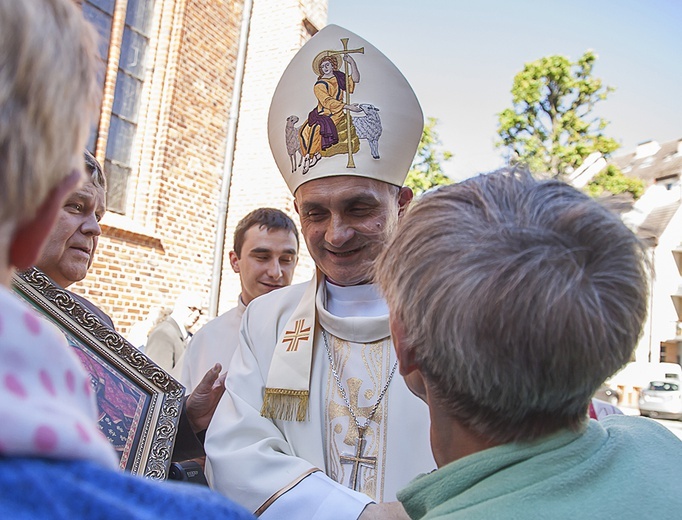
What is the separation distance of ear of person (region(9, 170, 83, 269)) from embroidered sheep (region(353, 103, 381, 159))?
2.13 metres

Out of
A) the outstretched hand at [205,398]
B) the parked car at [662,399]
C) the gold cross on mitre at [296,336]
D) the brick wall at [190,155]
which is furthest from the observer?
the parked car at [662,399]

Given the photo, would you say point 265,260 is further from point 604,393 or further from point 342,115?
point 604,393

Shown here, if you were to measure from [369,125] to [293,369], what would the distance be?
3.79 feet

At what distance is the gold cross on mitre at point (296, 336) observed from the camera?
223cm

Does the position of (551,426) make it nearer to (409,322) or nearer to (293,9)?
(409,322)

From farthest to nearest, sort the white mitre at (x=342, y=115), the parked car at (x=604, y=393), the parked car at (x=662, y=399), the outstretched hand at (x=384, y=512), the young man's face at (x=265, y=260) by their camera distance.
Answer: the parked car at (x=662, y=399) < the young man's face at (x=265, y=260) < the white mitre at (x=342, y=115) < the outstretched hand at (x=384, y=512) < the parked car at (x=604, y=393)

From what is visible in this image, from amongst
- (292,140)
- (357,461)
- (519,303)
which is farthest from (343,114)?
(519,303)

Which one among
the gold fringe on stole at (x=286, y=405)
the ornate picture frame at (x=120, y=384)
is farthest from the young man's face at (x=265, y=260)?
the ornate picture frame at (x=120, y=384)

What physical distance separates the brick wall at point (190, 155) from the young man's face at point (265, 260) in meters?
3.86

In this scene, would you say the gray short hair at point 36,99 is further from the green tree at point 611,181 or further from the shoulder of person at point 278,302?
the green tree at point 611,181

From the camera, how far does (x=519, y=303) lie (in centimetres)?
101

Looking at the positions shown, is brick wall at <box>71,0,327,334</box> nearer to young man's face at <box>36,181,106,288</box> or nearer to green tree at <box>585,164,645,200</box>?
young man's face at <box>36,181,106,288</box>

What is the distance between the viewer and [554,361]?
40.6 inches

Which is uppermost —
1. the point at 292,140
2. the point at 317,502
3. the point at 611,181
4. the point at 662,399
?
the point at 611,181
